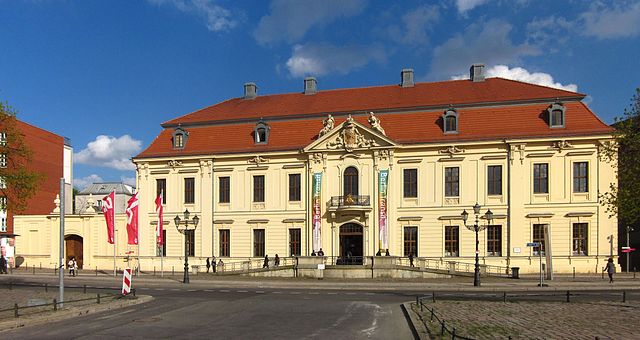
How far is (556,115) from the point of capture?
43.2m

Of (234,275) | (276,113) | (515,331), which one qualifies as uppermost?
(276,113)

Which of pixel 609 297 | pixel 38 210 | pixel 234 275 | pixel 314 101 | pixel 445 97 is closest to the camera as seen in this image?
pixel 609 297

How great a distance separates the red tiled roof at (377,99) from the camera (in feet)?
149

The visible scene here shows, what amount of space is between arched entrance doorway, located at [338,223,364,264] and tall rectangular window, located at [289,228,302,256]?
11.7 feet

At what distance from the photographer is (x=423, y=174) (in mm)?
45625

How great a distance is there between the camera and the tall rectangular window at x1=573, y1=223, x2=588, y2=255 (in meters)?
42.5

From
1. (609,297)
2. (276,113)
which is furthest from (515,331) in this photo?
(276,113)

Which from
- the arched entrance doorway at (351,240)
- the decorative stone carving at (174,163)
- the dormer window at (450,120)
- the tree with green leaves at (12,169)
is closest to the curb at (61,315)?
the tree with green leaves at (12,169)

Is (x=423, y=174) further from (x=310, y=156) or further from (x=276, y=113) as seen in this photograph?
(x=276, y=113)

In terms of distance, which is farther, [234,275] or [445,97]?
[445,97]

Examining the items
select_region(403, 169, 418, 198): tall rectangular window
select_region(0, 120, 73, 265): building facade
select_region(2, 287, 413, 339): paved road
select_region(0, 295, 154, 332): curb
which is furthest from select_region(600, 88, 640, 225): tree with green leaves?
select_region(0, 120, 73, 265): building facade

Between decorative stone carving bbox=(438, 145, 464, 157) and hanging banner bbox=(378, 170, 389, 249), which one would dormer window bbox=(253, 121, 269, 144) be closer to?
hanging banner bbox=(378, 170, 389, 249)

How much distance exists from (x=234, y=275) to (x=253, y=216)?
335 inches

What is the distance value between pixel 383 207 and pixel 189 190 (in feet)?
55.5
